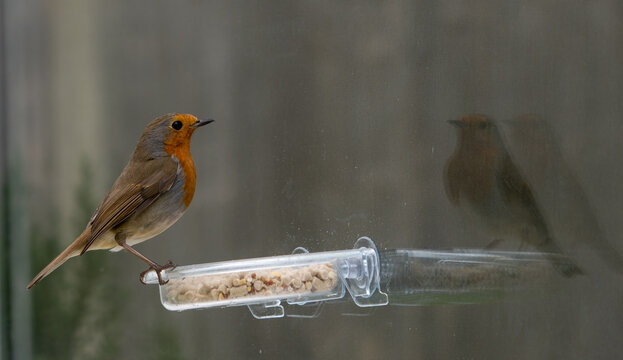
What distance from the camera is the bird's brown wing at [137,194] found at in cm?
220

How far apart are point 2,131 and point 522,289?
2635mm

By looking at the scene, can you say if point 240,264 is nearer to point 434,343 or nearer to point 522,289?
point 434,343

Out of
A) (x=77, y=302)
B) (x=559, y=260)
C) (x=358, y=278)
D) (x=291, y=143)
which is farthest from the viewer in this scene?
A: (x=77, y=302)

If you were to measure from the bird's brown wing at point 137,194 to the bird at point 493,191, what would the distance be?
2.53 feet

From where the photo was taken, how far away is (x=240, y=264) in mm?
1890

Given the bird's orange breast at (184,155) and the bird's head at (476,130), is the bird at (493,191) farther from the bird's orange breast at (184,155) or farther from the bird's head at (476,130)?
the bird's orange breast at (184,155)

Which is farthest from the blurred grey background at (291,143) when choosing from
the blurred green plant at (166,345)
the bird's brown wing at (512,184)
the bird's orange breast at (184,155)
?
the bird's orange breast at (184,155)

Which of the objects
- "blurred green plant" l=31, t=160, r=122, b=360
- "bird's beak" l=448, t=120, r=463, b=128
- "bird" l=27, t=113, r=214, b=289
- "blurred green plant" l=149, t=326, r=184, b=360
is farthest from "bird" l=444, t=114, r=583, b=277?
"blurred green plant" l=31, t=160, r=122, b=360

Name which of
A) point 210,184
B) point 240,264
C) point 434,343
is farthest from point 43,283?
point 434,343

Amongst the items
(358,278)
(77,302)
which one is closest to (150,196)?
(358,278)

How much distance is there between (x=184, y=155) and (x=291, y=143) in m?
0.34

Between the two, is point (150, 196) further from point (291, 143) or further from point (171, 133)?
point (291, 143)

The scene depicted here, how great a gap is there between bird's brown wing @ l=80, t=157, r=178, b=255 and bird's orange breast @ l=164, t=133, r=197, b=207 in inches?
1.0

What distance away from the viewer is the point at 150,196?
2209 millimetres
